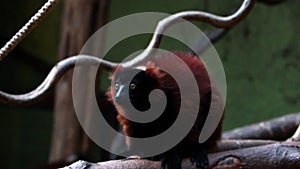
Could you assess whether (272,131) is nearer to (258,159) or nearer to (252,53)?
(258,159)


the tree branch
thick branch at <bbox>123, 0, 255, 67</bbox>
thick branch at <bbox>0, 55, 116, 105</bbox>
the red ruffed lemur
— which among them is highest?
the tree branch

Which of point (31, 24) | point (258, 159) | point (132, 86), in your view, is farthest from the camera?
point (132, 86)

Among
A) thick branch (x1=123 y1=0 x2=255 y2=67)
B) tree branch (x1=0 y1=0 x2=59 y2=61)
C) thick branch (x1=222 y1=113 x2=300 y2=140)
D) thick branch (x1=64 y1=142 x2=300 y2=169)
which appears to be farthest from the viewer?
thick branch (x1=222 y1=113 x2=300 y2=140)

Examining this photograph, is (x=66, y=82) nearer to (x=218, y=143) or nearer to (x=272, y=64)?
(x=272, y=64)

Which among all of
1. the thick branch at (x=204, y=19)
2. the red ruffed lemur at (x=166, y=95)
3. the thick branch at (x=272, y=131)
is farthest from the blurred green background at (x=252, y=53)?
the red ruffed lemur at (x=166, y=95)

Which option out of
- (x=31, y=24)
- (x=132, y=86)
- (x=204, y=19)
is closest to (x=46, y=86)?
(x=132, y=86)

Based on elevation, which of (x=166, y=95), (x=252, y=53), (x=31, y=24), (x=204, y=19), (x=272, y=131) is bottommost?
(x=272, y=131)

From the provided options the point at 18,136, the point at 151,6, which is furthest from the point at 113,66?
the point at 18,136

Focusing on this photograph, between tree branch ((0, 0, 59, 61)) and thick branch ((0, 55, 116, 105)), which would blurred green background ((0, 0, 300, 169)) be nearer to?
thick branch ((0, 55, 116, 105))

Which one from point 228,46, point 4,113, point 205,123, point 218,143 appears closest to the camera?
point 205,123

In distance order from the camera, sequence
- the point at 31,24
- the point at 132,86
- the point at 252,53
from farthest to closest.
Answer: the point at 252,53 < the point at 132,86 < the point at 31,24

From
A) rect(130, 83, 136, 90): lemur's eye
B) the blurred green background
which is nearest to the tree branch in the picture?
rect(130, 83, 136, 90): lemur's eye
